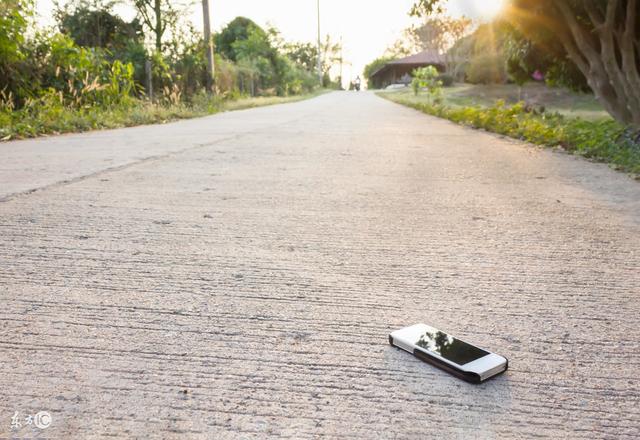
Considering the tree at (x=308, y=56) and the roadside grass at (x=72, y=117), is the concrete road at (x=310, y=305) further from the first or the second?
the tree at (x=308, y=56)

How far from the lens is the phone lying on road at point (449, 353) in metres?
1.65

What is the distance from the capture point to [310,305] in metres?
2.21

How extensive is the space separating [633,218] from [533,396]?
2.39 metres

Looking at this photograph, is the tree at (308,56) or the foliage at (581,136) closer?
the foliage at (581,136)

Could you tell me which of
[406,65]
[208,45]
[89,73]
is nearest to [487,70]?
[208,45]

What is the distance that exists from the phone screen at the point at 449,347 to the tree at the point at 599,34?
6467 mm

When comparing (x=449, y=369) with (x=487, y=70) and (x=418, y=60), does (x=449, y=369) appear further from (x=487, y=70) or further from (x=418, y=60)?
(x=418, y=60)

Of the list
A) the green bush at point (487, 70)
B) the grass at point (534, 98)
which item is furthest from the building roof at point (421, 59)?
the grass at point (534, 98)

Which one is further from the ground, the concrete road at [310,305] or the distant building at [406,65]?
the distant building at [406,65]

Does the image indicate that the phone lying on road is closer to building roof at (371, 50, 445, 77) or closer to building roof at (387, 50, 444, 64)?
building roof at (371, 50, 445, 77)

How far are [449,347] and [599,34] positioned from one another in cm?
721

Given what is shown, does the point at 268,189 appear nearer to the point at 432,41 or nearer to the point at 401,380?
the point at 401,380

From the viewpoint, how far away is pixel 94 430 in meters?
1.41

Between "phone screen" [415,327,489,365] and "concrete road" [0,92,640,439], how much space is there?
2.6 inches
